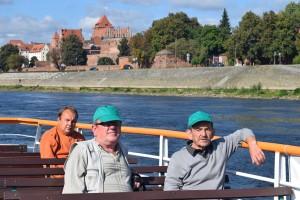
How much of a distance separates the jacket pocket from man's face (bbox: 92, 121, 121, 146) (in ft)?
0.59

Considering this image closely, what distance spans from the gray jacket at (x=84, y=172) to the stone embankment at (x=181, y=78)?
68.9 meters

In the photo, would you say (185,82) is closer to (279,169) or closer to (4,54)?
(4,54)

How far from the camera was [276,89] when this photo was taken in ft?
237

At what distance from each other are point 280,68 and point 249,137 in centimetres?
7032

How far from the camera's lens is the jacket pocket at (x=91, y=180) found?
3.49 meters

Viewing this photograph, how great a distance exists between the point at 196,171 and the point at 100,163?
24.2 inches

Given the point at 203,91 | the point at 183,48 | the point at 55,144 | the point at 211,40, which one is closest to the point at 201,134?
the point at 55,144

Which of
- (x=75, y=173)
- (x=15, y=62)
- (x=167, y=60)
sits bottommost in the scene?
(x=75, y=173)

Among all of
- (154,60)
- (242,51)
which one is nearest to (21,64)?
(154,60)

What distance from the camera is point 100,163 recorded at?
3539 mm

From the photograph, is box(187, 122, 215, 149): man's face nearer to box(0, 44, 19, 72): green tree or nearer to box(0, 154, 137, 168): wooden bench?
Answer: box(0, 154, 137, 168): wooden bench

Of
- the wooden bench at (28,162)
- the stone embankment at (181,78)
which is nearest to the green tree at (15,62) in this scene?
the stone embankment at (181,78)

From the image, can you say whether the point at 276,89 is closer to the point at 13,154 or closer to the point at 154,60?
the point at 154,60

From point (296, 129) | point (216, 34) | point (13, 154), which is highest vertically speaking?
point (216, 34)
